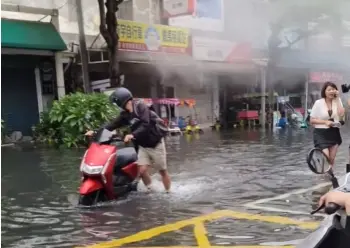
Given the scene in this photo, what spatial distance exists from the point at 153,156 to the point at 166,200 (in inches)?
23.0

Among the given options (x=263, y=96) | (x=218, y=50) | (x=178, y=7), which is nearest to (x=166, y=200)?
(x=178, y=7)

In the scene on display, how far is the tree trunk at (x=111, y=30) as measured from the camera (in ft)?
49.9

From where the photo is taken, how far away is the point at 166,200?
6.46 metres

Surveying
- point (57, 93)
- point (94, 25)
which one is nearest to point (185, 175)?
point (57, 93)

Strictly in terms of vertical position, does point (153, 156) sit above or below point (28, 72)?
below

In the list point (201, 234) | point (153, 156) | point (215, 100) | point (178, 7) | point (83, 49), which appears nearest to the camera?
point (201, 234)

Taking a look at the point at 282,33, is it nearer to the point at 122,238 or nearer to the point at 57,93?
the point at 57,93

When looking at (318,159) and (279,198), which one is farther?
(279,198)

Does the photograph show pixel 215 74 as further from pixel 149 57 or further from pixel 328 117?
pixel 328 117

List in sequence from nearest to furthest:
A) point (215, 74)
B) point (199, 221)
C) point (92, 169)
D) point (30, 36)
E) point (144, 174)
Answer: point (199, 221)
point (92, 169)
point (144, 174)
point (30, 36)
point (215, 74)

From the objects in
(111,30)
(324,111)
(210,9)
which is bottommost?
(324,111)

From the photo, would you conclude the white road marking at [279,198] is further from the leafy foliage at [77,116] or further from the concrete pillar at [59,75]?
the concrete pillar at [59,75]

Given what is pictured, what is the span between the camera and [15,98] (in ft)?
52.0

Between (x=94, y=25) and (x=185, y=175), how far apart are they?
10.4 meters
